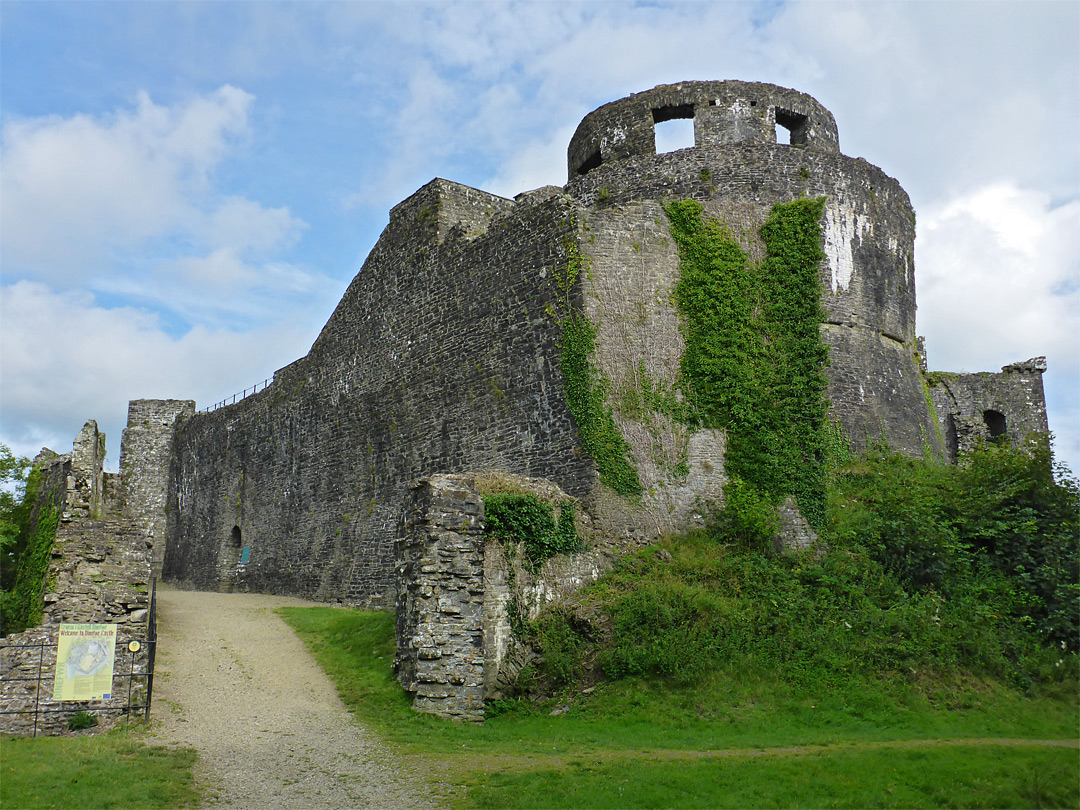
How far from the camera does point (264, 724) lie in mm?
12984

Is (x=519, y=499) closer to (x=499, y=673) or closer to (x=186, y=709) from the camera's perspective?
(x=499, y=673)

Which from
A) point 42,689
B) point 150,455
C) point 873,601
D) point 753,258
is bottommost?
point 42,689

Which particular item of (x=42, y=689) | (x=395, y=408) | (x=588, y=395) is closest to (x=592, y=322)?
(x=588, y=395)

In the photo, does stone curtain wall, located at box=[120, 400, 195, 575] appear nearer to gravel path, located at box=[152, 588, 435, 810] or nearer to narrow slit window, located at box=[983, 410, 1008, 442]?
gravel path, located at box=[152, 588, 435, 810]

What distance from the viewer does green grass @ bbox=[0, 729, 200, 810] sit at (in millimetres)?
9367

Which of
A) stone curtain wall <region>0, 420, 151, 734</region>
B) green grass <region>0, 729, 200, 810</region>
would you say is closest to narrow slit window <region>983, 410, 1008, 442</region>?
stone curtain wall <region>0, 420, 151, 734</region>

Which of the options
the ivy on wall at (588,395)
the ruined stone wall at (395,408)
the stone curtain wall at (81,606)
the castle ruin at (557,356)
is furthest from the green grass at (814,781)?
the ruined stone wall at (395,408)

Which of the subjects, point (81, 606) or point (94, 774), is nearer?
point (94, 774)

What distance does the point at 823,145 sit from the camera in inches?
843

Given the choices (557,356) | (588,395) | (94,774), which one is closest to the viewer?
(94,774)

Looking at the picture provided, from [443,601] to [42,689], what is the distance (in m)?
5.51

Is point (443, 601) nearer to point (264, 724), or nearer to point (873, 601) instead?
point (264, 724)

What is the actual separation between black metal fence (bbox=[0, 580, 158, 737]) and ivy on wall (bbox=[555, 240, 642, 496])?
8.33 metres

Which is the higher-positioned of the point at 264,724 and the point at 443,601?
the point at 443,601
